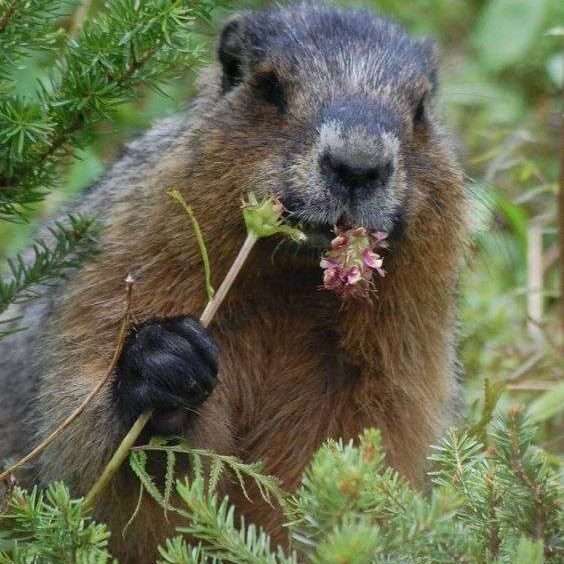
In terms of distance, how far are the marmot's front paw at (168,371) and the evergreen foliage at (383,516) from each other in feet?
1.91

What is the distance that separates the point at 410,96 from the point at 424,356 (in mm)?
952

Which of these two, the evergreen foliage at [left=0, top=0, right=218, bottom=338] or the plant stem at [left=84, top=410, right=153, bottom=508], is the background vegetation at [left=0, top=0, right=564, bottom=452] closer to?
the evergreen foliage at [left=0, top=0, right=218, bottom=338]

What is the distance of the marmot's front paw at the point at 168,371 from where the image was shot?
3951 millimetres

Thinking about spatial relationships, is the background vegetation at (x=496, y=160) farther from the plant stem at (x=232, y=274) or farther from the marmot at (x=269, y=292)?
the plant stem at (x=232, y=274)

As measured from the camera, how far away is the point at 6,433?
206 inches

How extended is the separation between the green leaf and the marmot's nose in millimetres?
4602

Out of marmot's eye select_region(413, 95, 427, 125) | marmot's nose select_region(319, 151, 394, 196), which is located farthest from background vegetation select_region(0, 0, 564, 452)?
marmot's nose select_region(319, 151, 394, 196)

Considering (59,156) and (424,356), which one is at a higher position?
(59,156)

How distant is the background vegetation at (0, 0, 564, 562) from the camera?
17.5 feet

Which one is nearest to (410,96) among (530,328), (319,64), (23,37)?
(319,64)

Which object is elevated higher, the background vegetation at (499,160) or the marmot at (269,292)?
the marmot at (269,292)

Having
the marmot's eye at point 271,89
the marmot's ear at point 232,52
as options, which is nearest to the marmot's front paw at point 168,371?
the marmot's eye at point 271,89

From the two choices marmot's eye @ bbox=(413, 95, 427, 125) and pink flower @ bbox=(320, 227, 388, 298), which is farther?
marmot's eye @ bbox=(413, 95, 427, 125)

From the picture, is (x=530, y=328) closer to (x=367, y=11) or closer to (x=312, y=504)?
(x=367, y=11)
